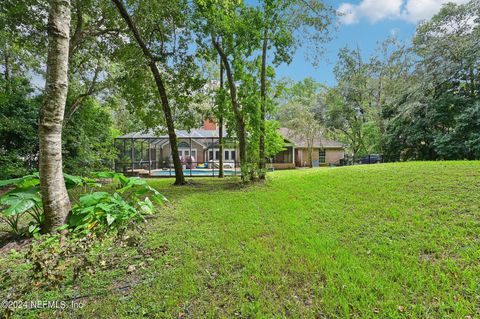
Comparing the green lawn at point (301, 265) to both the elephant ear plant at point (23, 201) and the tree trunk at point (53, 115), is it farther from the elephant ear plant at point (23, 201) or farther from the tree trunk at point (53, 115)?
the tree trunk at point (53, 115)

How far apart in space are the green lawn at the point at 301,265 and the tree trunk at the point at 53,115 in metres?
0.71

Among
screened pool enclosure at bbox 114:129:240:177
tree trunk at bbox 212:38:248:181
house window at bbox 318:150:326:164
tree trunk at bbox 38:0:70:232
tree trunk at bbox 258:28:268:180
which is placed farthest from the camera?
house window at bbox 318:150:326:164

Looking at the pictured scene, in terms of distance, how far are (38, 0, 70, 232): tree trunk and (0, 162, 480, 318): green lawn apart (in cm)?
71

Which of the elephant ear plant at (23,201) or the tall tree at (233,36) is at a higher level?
the tall tree at (233,36)

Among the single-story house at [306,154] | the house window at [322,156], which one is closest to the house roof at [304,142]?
the single-story house at [306,154]

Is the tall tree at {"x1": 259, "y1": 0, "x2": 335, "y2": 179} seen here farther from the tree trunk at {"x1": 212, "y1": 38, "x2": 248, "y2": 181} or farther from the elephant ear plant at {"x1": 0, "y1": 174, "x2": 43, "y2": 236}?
the elephant ear plant at {"x1": 0, "y1": 174, "x2": 43, "y2": 236}

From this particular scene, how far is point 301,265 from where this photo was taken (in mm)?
2654

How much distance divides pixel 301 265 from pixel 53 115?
4.03 meters

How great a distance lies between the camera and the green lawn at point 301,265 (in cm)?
201

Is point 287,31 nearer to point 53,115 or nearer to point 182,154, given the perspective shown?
point 53,115

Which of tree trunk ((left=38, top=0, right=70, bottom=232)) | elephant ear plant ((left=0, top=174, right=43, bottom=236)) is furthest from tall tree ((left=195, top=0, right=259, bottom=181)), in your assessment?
elephant ear plant ((left=0, top=174, right=43, bottom=236))

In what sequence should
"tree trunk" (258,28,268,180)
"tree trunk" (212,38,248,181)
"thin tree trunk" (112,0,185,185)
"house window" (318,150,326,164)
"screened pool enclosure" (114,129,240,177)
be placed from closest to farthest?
1. "thin tree trunk" (112,0,185,185)
2. "tree trunk" (212,38,248,181)
3. "tree trunk" (258,28,268,180)
4. "screened pool enclosure" (114,129,240,177)
5. "house window" (318,150,326,164)

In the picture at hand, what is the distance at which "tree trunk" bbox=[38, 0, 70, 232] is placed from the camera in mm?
3318

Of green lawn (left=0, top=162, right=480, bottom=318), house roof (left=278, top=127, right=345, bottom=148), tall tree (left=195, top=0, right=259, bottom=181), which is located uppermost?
tall tree (left=195, top=0, right=259, bottom=181)
